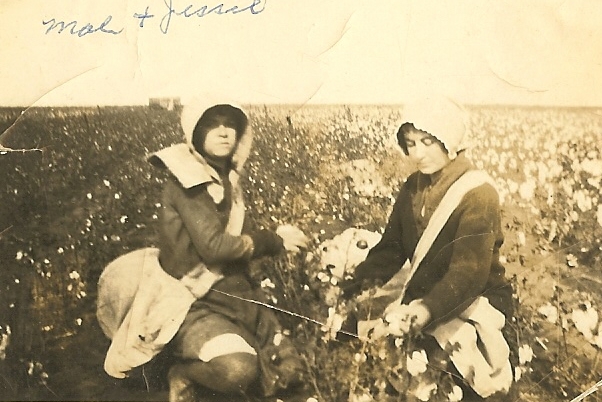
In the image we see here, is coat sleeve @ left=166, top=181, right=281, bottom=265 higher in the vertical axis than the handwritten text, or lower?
lower

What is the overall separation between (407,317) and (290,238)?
0.58ft

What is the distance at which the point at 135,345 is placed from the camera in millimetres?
825

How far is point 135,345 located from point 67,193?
0.21 meters

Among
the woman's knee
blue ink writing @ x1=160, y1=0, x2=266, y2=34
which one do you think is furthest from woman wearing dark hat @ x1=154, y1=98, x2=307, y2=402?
blue ink writing @ x1=160, y1=0, x2=266, y2=34

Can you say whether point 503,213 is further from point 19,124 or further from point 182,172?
point 19,124

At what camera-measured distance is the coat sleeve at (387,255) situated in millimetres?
836

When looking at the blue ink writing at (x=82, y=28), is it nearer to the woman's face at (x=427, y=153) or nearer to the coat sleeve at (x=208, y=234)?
the coat sleeve at (x=208, y=234)

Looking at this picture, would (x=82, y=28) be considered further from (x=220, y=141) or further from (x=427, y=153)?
(x=427, y=153)

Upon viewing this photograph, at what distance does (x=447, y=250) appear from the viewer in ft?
2.72

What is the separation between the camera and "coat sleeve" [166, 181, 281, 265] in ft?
2.71

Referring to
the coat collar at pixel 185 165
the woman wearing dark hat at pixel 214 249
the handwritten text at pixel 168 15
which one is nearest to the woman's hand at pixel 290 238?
the woman wearing dark hat at pixel 214 249

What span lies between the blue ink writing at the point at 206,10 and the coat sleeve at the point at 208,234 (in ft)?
0.70

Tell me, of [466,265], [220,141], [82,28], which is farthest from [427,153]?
[82,28]

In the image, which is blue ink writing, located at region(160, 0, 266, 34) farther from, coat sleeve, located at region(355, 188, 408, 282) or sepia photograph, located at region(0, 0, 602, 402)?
coat sleeve, located at region(355, 188, 408, 282)
